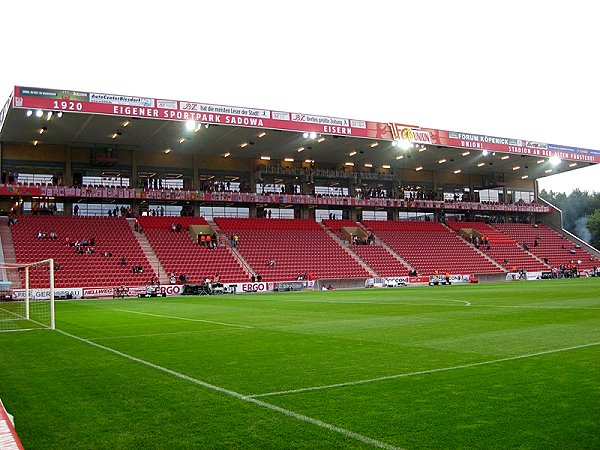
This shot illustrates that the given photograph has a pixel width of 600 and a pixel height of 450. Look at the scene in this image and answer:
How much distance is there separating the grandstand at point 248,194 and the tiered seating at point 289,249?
0.17 m

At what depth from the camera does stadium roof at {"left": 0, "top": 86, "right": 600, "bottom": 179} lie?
122 ft

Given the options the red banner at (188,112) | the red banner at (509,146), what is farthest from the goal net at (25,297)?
the red banner at (509,146)

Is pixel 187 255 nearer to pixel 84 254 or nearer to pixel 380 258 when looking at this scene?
pixel 84 254

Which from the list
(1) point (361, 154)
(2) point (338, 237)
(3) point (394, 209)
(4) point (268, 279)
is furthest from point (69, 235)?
(3) point (394, 209)

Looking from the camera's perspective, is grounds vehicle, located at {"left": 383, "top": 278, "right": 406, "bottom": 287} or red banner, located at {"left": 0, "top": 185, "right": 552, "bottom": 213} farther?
grounds vehicle, located at {"left": 383, "top": 278, "right": 406, "bottom": 287}

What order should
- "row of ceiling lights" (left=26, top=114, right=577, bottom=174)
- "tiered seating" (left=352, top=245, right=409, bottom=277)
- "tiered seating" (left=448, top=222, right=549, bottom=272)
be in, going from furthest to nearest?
"tiered seating" (left=448, top=222, right=549, bottom=272)
"tiered seating" (left=352, top=245, right=409, bottom=277)
"row of ceiling lights" (left=26, top=114, right=577, bottom=174)

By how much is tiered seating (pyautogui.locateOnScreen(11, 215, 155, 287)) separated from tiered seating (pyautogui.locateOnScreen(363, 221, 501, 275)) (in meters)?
23.5

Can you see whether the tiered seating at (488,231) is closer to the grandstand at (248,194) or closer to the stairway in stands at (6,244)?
the grandstand at (248,194)

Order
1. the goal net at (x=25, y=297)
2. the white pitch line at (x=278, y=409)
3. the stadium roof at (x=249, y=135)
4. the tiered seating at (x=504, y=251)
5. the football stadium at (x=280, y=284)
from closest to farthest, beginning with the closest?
1. the white pitch line at (x=278, y=409)
2. the football stadium at (x=280, y=284)
3. the goal net at (x=25, y=297)
4. the stadium roof at (x=249, y=135)
5. the tiered seating at (x=504, y=251)

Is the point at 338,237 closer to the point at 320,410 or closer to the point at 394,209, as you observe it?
the point at 394,209

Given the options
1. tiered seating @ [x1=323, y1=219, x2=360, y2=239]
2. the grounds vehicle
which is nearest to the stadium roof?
tiered seating @ [x1=323, y1=219, x2=360, y2=239]

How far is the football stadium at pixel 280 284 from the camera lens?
19.4 feet

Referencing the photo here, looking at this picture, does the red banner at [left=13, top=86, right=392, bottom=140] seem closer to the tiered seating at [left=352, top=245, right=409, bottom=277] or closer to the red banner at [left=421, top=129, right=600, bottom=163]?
the red banner at [left=421, top=129, right=600, bottom=163]

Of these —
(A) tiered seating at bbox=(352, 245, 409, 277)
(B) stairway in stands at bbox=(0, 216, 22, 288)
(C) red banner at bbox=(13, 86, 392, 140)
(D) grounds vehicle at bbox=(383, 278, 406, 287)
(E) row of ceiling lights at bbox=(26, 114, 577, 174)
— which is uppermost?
(C) red banner at bbox=(13, 86, 392, 140)
